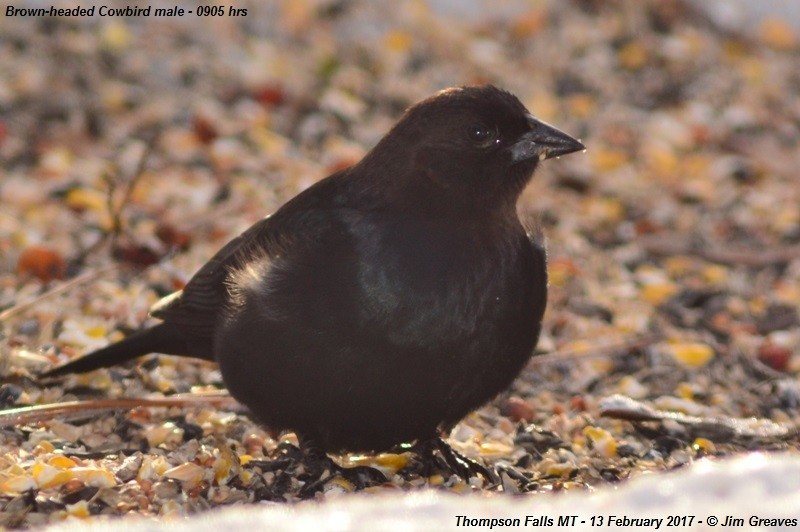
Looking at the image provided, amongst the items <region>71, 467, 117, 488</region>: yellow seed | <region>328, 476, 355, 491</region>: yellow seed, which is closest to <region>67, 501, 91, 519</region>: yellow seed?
<region>71, 467, 117, 488</region>: yellow seed

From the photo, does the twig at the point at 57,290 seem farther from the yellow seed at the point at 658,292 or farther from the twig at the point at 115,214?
the yellow seed at the point at 658,292

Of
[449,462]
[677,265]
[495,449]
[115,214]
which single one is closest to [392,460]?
[449,462]

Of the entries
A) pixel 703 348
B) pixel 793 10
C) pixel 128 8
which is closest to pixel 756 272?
pixel 703 348

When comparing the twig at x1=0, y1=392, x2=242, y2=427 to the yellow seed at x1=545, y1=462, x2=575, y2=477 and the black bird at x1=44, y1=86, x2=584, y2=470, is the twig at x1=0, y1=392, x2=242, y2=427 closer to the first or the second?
the black bird at x1=44, y1=86, x2=584, y2=470

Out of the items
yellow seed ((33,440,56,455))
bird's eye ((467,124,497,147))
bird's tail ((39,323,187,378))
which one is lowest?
yellow seed ((33,440,56,455))

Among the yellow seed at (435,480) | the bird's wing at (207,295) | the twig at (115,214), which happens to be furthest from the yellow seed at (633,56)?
the yellow seed at (435,480)

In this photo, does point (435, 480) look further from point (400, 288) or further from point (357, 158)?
point (357, 158)
